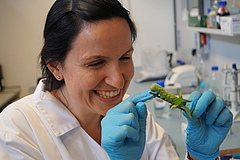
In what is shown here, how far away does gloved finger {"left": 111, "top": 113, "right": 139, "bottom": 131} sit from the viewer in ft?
3.29

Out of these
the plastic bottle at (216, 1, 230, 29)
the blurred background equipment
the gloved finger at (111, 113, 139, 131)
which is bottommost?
the blurred background equipment

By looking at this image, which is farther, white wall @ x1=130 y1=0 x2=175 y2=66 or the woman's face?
white wall @ x1=130 y1=0 x2=175 y2=66

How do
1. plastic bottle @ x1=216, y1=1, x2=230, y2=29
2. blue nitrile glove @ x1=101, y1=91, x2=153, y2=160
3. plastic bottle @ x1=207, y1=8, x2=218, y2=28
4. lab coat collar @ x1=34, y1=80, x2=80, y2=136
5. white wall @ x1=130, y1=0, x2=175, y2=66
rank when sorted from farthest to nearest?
white wall @ x1=130, y1=0, x2=175, y2=66, plastic bottle @ x1=207, y1=8, x2=218, y2=28, plastic bottle @ x1=216, y1=1, x2=230, y2=29, lab coat collar @ x1=34, y1=80, x2=80, y2=136, blue nitrile glove @ x1=101, y1=91, x2=153, y2=160

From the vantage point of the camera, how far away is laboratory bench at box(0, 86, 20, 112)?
10.9 ft

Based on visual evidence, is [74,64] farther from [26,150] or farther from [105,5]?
[26,150]

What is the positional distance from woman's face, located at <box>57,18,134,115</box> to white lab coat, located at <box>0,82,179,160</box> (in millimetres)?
154

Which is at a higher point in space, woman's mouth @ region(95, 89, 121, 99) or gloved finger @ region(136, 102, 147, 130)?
woman's mouth @ region(95, 89, 121, 99)

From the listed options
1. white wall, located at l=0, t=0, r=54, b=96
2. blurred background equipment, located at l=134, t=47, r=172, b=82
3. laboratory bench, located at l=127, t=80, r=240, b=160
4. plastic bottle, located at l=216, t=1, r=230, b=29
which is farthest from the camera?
white wall, located at l=0, t=0, r=54, b=96

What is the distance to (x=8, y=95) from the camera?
3.61 metres

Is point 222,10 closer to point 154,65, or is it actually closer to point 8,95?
point 154,65

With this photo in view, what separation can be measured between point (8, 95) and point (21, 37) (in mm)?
780

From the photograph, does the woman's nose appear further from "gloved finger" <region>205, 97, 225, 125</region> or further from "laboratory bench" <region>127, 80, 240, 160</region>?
"laboratory bench" <region>127, 80, 240, 160</region>

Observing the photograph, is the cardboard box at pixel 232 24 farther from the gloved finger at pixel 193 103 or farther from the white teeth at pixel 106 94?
the white teeth at pixel 106 94

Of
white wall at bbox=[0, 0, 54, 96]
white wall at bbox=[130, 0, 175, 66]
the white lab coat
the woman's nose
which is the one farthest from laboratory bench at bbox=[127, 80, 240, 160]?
white wall at bbox=[0, 0, 54, 96]
